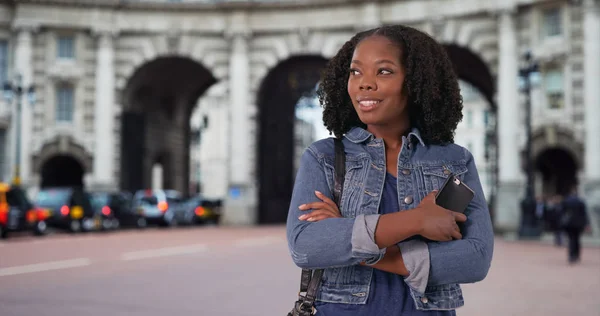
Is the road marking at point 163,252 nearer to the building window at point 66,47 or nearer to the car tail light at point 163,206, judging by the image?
the car tail light at point 163,206

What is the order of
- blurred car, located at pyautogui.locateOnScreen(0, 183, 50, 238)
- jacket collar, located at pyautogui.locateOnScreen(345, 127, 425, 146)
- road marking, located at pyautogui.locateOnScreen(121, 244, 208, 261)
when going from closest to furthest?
jacket collar, located at pyautogui.locateOnScreen(345, 127, 425, 146) → road marking, located at pyautogui.locateOnScreen(121, 244, 208, 261) → blurred car, located at pyautogui.locateOnScreen(0, 183, 50, 238)

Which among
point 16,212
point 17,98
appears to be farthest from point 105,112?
point 16,212

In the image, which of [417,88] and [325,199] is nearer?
[325,199]

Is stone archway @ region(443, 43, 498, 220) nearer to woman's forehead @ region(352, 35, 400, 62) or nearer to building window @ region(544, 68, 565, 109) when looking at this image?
building window @ region(544, 68, 565, 109)

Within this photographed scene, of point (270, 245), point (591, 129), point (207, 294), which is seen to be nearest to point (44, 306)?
point (207, 294)

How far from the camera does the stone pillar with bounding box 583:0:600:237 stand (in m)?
29.6

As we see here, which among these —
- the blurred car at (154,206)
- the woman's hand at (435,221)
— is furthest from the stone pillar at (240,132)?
the woman's hand at (435,221)

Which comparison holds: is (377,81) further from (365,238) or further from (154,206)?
(154,206)

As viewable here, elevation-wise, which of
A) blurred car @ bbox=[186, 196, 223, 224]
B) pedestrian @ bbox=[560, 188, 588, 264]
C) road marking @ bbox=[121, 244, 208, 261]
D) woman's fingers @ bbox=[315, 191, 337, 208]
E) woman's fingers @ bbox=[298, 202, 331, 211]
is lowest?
blurred car @ bbox=[186, 196, 223, 224]

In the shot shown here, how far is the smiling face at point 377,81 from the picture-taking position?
10.2 ft

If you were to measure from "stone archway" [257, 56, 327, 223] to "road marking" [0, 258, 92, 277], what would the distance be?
22.8 m

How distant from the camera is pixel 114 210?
112 ft

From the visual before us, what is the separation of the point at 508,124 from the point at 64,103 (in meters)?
20.2

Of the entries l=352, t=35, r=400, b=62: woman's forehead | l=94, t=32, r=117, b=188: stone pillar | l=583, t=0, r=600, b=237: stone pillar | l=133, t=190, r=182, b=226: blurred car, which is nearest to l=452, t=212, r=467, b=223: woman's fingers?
l=352, t=35, r=400, b=62: woman's forehead
